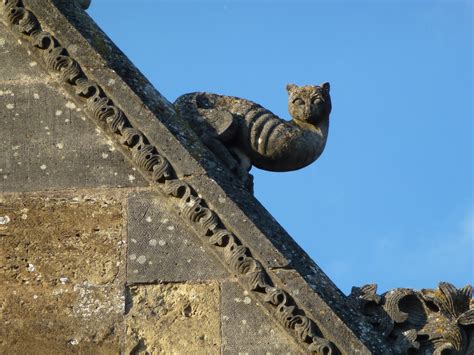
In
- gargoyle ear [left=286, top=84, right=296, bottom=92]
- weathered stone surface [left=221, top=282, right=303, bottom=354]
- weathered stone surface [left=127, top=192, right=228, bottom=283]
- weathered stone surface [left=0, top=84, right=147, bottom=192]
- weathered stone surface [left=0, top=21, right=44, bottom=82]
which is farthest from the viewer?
gargoyle ear [left=286, top=84, right=296, bottom=92]

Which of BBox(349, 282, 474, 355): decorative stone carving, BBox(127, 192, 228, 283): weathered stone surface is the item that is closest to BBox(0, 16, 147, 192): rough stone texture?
BBox(127, 192, 228, 283): weathered stone surface

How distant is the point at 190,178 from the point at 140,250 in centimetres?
61

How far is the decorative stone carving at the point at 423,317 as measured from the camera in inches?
518

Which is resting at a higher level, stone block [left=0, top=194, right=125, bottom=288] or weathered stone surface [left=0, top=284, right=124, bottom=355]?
stone block [left=0, top=194, right=125, bottom=288]

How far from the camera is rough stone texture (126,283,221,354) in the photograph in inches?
508

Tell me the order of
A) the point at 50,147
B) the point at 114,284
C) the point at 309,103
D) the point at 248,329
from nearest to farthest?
the point at 248,329, the point at 114,284, the point at 50,147, the point at 309,103

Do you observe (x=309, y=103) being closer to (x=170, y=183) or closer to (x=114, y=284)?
(x=170, y=183)

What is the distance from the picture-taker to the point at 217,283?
13102mm

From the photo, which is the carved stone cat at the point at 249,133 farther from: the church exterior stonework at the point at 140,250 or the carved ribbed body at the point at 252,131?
the church exterior stonework at the point at 140,250

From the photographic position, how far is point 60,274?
43.4ft

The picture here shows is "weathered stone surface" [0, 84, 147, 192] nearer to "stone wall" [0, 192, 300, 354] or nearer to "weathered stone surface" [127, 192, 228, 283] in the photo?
"stone wall" [0, 192, 300, 354]

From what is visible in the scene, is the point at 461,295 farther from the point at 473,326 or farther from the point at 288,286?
the point at 288,286

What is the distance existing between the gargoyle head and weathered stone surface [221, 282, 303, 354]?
195cm

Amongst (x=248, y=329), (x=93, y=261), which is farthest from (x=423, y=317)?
(x=93, y=261)
